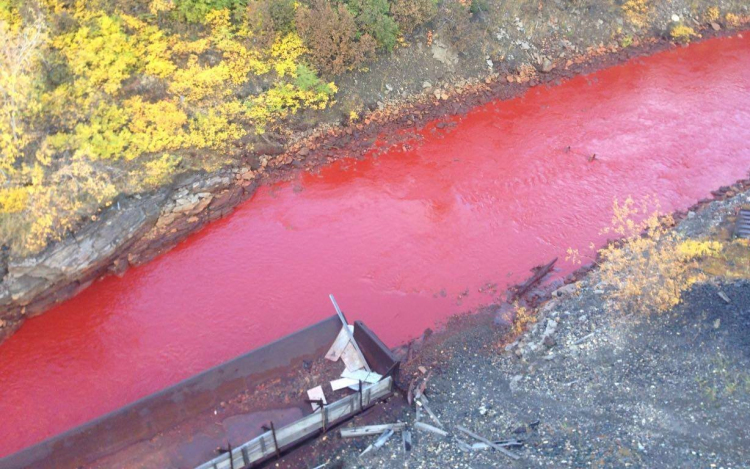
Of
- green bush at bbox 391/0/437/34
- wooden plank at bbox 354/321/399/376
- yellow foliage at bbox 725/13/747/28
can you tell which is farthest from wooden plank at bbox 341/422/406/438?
yellow foliage at bbox 725/13/747/28

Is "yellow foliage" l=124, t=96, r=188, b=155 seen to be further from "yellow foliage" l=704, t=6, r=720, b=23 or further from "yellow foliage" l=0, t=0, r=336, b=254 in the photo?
"yellow foliage" l=704, t=6, r=720, b=23

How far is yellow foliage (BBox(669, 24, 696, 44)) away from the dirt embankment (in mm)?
281

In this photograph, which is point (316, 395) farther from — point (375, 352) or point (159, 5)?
point (159, 5)

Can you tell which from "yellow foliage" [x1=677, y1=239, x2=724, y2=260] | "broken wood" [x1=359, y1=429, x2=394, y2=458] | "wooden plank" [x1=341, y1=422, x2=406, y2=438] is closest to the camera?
"broken wood" [x1=359, y1=429, x2=394, y2=458]

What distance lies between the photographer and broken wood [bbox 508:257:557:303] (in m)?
16.7

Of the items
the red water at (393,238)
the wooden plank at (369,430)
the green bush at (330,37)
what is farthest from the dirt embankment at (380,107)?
the wooden plank at (369,430)

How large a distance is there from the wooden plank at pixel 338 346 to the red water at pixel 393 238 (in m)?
2.29

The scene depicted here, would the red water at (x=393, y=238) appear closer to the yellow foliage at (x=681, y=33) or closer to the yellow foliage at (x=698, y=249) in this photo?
the yellow foliage at (x=698, y=249)

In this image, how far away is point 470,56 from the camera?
24.2 metres

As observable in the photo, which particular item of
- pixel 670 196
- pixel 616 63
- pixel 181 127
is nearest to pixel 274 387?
pixel 181 127

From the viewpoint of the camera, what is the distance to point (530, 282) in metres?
16.9

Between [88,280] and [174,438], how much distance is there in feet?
23.4

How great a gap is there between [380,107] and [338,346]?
11.8 m

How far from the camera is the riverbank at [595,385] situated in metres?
11.5
